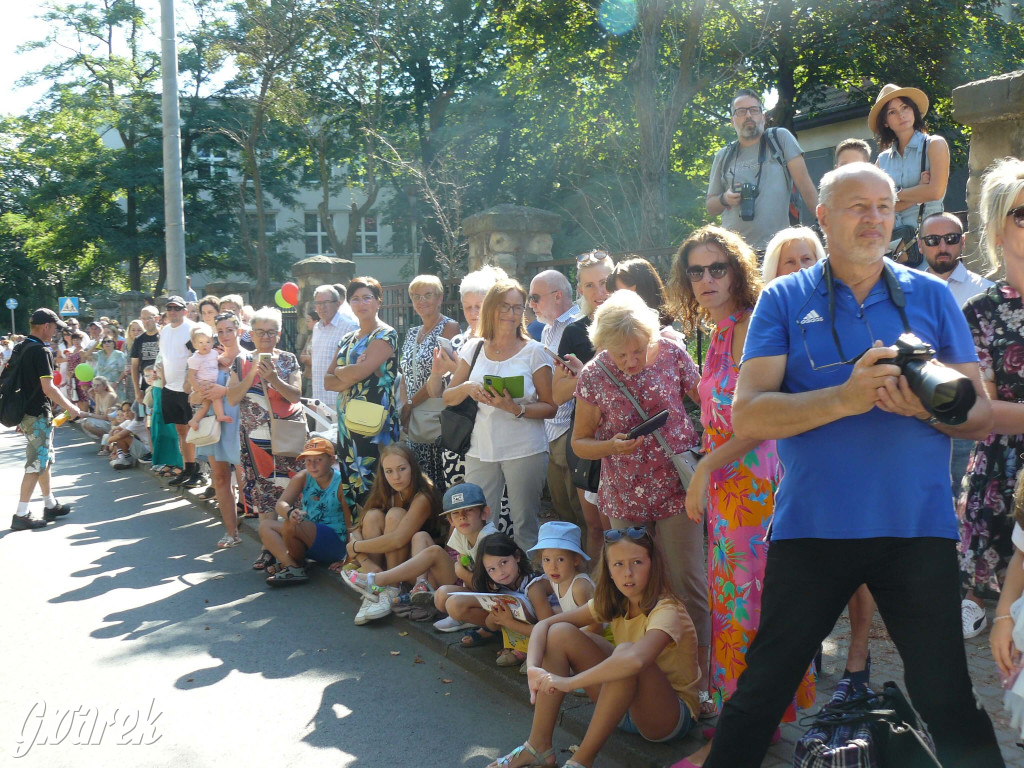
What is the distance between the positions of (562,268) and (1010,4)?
20.0 meters

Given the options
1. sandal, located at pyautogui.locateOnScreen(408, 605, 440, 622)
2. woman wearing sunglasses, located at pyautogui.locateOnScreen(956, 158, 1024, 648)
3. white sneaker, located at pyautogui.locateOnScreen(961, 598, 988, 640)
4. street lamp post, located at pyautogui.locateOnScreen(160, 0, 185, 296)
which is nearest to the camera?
woman wearing sunglasses, located at pyautogui.locateOnScreen(956, 158, 1024, 648)

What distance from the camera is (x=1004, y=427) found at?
9.91 ft

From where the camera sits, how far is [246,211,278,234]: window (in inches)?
1525

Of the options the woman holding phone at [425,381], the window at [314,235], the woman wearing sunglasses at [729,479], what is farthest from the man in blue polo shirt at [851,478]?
the window at [314,235]

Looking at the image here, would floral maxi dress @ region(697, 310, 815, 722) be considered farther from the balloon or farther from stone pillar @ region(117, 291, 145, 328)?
stone pillar @ region(117, 291, 145, 328)

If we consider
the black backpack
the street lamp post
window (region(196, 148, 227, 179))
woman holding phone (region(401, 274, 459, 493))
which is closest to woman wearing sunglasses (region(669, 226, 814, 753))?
woman holding phone (region(401, 274, 459, 493))

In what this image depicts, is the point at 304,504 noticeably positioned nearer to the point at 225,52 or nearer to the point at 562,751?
the point at 562,751

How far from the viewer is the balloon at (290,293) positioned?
1300 centimetres

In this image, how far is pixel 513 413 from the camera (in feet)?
18.2

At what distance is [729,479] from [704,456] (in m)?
0.29

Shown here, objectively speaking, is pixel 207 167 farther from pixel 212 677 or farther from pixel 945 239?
pixel 945 239

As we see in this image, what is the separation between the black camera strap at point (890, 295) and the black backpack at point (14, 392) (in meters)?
9.03

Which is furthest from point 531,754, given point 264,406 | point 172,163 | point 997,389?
point 172,163

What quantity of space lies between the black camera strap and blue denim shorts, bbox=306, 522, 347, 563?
17.2 ft
